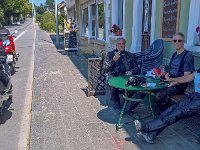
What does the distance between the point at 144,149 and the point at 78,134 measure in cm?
106

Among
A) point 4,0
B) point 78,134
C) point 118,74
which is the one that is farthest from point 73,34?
point 4,0

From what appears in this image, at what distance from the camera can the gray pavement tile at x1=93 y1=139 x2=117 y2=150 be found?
3.33 metres

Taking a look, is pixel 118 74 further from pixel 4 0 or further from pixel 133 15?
pixel 4 0

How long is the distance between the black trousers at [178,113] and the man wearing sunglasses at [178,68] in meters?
0.48

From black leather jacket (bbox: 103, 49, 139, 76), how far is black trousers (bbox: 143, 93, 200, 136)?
142 centimetres

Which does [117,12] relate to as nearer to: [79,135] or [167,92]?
[167,92]

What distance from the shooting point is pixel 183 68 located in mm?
3740

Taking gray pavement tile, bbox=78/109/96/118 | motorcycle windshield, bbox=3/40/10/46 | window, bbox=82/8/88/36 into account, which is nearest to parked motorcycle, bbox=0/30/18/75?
motorcycle windshield, bbox=3/40/10/46

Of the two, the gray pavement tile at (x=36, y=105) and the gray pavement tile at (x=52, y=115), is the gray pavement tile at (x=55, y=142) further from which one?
the gray pavement tile at (x=36, y=105)

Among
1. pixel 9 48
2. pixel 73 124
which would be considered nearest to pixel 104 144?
pixel 73 124

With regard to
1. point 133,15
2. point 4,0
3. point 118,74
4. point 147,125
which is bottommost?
point 147,125

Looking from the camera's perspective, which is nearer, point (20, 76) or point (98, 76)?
point (98, 76)

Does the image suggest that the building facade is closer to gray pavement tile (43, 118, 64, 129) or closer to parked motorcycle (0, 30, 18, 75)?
gray pavement tile (43, 118, 64, 129)

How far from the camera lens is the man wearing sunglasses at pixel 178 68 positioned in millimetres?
3666
